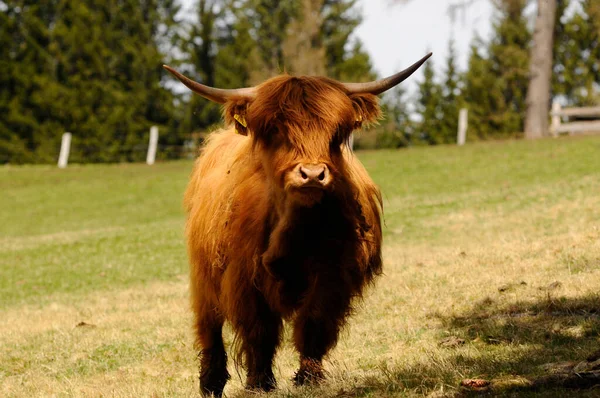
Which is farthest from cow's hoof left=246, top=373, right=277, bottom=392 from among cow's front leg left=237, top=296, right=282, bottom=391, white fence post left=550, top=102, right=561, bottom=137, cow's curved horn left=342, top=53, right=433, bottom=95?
white fence post left=550, top=102, right=561, bottom=137

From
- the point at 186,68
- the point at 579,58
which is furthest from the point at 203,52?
the point at 579,58

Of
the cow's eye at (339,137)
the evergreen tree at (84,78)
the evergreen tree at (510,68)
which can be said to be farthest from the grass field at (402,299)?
the evergreen tree at (84,78)

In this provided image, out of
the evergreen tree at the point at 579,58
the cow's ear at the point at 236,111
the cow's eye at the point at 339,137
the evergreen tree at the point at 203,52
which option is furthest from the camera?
the evergreen tree at the point at 203,52

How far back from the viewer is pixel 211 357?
676cm

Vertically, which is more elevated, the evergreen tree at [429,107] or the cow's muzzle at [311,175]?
the evergreen tree at [429,107]

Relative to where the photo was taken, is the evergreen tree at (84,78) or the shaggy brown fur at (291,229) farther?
the evergreen tree at (84,78)

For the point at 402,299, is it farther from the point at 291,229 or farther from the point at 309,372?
the point at 291,229

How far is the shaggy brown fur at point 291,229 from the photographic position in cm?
517

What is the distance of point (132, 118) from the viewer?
47312mm

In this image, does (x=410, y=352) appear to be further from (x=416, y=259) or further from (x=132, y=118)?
(x=132, y=118)

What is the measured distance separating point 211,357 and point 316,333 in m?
1.35

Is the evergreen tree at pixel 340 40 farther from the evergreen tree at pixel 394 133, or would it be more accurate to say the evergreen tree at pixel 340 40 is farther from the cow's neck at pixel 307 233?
the cow's neck at pixel 307 233

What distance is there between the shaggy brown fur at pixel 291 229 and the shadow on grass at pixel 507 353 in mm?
675

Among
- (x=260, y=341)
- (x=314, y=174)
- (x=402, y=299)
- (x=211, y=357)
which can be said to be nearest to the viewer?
(x=314, y=174)
